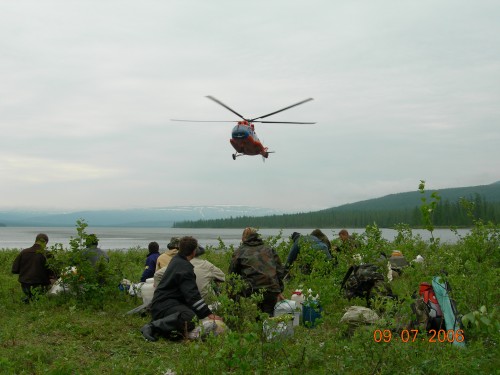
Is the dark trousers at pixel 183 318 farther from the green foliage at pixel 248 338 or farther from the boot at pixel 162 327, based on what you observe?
the green foliage at pixel 248 338

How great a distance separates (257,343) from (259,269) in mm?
3067

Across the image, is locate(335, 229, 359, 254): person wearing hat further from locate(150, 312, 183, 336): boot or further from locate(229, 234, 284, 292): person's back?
locate(150, 312, 183, 336): boot

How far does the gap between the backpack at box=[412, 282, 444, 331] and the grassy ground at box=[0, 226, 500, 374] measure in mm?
242

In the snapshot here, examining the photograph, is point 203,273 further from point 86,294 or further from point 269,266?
point 86,294

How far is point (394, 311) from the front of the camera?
22.1ft

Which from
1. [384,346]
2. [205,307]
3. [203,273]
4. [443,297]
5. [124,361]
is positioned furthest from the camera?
[203,273]

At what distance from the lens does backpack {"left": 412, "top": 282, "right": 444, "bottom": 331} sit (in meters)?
7.48

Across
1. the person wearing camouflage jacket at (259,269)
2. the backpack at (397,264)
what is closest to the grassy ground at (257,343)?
the person wearing camouflage jacket at (259,269)

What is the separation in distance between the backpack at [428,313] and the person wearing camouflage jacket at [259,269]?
8.19ft

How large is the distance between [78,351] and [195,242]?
2274 millimetres

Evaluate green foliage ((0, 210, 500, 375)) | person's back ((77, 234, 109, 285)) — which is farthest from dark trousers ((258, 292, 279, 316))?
person's back ((77, 234, 109, 285))


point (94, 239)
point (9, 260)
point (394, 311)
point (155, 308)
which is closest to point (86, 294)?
point (94, 239)

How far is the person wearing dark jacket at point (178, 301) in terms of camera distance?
8.23 metres

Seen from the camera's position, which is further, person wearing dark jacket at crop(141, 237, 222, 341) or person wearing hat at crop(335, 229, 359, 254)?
person wearing hat at crop(335, 229, 359, 254)
